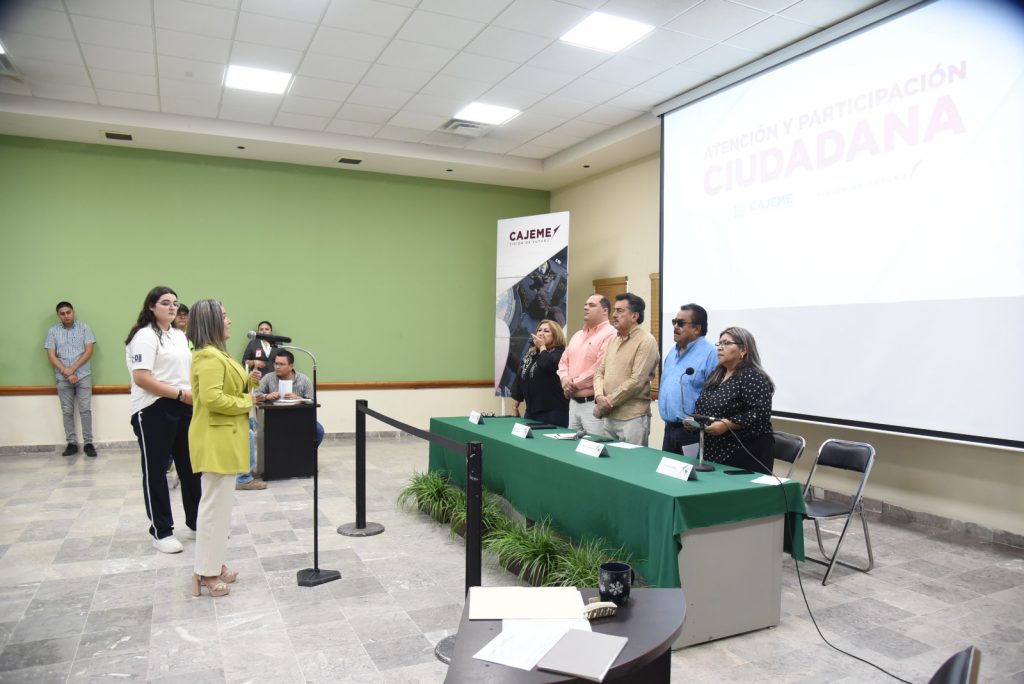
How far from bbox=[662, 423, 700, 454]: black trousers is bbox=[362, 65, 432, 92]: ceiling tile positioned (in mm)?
3711

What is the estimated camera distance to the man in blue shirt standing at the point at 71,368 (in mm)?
7012

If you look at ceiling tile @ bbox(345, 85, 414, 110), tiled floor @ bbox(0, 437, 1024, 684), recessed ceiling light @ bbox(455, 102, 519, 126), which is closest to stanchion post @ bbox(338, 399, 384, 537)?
tiled floor @ bbox(0, 437, 1024, 684)

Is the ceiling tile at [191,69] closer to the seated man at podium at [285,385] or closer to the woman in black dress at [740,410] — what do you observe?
the seated man at podium at [285,385]

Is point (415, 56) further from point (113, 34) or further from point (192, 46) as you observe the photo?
point (113, 34)

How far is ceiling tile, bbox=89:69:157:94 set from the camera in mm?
5828

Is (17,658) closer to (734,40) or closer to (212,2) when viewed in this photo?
(212,2)

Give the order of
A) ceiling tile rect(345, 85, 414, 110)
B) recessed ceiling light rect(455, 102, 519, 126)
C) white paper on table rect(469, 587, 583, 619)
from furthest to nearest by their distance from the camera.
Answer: recessed ceiling light rect(455, 102, 519, 126) < ceiling tile rect(345, 85, 414, 110) < white paper on table rect(469, 587, 583, 619)

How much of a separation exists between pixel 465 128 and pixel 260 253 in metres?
2.88

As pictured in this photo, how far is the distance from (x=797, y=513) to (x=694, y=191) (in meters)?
3.78

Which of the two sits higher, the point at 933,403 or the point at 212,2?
the point at 212,2

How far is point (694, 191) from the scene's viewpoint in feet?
20.1

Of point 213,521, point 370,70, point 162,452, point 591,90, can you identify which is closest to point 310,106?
point 370,70

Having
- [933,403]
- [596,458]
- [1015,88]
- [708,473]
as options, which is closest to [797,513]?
[708,473]

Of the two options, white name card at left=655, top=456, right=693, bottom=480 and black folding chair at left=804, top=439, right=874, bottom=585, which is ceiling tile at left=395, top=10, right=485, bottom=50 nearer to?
white name card at left=655, top=456, right=693, bottom=480
